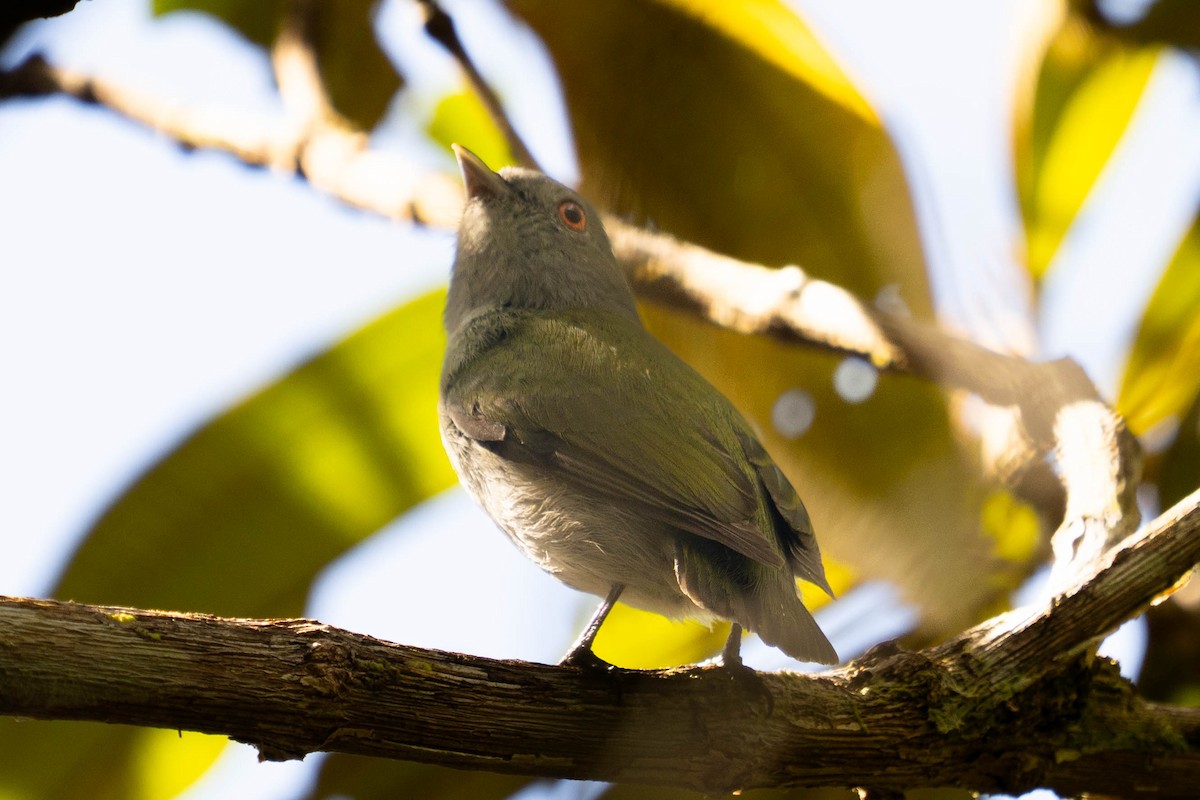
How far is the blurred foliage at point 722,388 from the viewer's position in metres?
3.54

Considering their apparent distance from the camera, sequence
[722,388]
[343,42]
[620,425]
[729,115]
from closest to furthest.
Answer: [620,425] → [722,388] → [729,115] → [343,42]

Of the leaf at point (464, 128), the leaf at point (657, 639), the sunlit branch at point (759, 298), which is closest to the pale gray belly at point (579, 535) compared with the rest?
the sunlit branch at point (759, 298)

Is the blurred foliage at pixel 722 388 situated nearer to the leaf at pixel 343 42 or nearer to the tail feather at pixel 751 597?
the leaf at pixel 343 42

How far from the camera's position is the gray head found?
3.62m

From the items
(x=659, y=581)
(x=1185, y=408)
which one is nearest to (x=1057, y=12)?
(x=1185, y=408)

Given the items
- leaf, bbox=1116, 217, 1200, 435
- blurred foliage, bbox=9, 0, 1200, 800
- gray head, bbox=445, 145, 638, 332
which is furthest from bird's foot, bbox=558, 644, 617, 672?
leaf, bbox=1116, 217, 1200, 435

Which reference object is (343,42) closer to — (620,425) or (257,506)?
→ (257,506)

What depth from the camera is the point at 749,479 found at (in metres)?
2.62

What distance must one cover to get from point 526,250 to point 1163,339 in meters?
2.49

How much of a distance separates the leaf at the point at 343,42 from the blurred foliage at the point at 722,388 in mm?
1081

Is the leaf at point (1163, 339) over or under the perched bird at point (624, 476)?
over

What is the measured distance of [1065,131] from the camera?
15.2ft

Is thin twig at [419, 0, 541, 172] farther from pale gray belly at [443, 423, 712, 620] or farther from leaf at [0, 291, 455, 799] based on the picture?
pale gray belly at [443, 423, 712, 620]

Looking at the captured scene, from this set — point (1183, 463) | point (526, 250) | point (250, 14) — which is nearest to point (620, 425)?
point (526, 250)
